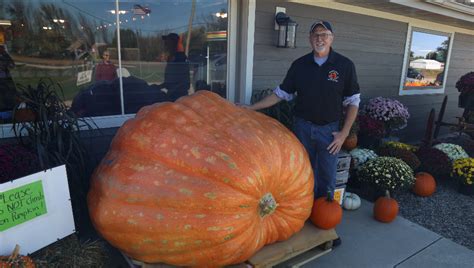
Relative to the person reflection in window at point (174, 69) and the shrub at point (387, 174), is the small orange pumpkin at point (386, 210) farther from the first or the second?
the person reflection in window at point (174, 69)

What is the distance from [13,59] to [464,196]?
4827mm

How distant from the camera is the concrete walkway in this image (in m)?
2.34

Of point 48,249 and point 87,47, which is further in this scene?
point 87,47

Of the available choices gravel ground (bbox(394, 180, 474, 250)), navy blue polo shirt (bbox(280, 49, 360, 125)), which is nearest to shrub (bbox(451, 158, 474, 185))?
gravel ground (bbox(394, 180, 474, 250))

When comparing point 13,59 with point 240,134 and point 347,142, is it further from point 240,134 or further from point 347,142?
point 347,142

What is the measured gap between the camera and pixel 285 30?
3508mm

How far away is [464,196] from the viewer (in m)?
3.83

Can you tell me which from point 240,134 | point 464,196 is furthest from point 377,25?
point 240,134

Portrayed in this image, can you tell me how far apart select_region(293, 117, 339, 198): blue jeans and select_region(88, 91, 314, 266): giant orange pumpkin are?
1.92ft

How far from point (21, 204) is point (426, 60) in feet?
21.8

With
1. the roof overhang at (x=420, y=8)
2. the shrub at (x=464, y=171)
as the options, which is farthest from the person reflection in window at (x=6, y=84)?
the shrub at (x=464, y=171)

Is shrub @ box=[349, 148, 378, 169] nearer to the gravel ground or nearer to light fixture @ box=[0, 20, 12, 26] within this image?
the gravel ground

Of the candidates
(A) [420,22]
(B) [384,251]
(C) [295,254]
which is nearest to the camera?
(C) [295,254]

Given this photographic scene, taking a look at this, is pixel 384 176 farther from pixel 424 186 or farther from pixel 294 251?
pixel 294 251
